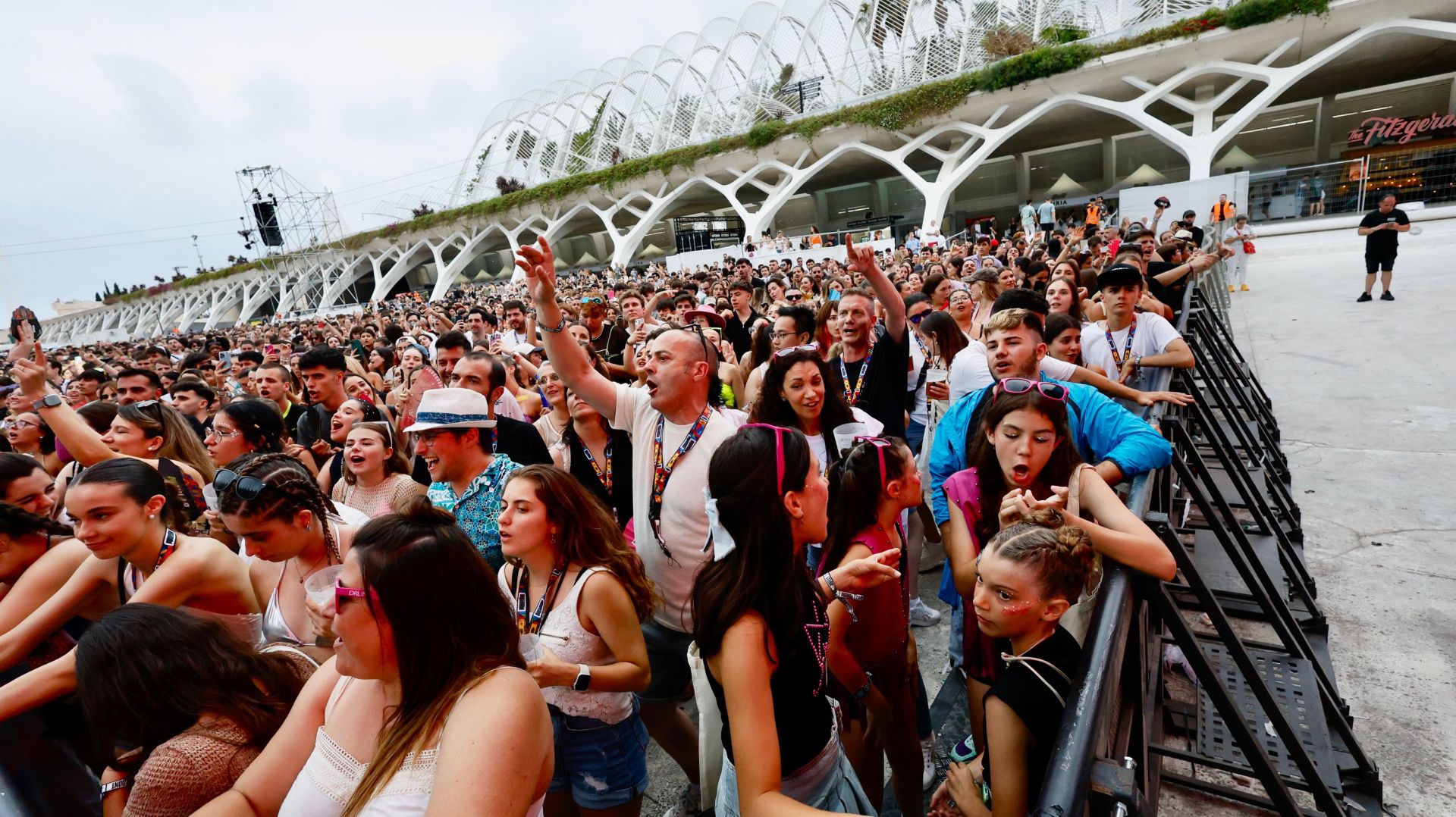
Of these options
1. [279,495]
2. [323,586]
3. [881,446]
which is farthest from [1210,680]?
[279,495]

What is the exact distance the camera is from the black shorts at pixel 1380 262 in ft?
28.7

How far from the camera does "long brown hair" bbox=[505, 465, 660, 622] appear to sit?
2064 mm

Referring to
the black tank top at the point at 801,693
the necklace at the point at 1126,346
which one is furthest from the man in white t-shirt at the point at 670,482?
the necklace at the point at 1126,346

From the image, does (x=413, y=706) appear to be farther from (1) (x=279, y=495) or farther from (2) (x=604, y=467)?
(2) (x=604, y=467)

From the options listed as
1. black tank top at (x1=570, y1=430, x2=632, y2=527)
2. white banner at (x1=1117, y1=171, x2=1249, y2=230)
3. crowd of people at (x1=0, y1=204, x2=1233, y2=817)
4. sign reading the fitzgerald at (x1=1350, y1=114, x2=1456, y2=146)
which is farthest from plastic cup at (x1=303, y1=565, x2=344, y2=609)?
sign reading the fitzgerald at (x1=1350, y1=114, x2=1456, y2=146)

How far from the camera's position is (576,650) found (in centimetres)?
196

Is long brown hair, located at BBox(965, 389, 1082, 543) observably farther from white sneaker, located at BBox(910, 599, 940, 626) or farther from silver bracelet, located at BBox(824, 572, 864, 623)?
white sneaker, located at BBox(910, 599, 940, 626)

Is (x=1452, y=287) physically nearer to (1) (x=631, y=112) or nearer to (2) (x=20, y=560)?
(2) (x=20, y=560)

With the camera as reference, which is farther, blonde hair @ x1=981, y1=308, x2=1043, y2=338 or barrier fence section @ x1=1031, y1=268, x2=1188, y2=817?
blonde hair @ x1=981, y1=308, x2=1043, y2=338

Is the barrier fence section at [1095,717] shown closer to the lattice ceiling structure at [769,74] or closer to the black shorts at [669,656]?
the black shorts at [669,656]

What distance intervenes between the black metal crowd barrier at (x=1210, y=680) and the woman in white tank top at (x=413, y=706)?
3.01ft

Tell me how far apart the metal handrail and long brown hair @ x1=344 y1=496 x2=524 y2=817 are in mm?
1057

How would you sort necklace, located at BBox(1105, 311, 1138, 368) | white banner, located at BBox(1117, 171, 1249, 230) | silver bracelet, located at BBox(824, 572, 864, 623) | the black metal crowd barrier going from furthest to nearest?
white banner, located at BBox(1117, 171, 1249, 230) → necklace, located at BBox(1105, 311, 1138, 368) → silver bracelet, located at BBox(824, 572, 864, 623) → the black metal crowd barrier

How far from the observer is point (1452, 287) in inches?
357
